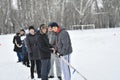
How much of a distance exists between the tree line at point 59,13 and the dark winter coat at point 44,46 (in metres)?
45.1

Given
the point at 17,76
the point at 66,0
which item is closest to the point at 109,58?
the point at 17,76

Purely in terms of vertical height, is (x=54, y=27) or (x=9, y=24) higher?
(x=54, y=27)

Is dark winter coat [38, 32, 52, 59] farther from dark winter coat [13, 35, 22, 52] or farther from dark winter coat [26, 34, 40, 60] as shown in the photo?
dark winter coat [13, 35, 22, 52]

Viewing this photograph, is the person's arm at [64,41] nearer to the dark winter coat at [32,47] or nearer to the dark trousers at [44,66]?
the dark trousers at [44,66]

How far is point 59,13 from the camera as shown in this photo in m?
57.5

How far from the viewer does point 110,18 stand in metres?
57.3

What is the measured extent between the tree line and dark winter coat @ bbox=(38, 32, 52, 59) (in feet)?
148

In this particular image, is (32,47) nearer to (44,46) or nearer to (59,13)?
(44,46)

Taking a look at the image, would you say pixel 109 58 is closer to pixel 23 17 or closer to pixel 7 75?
pixel 7 75

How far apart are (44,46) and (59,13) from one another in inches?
1924

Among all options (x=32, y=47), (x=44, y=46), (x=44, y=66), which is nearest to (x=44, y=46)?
(x=44, y=46)

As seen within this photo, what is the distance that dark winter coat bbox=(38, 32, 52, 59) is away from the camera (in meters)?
8.77

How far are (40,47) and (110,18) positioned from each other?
49347 mm

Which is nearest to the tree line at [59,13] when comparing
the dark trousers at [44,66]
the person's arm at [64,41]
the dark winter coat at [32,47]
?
the dark winter coat at [32,47]
